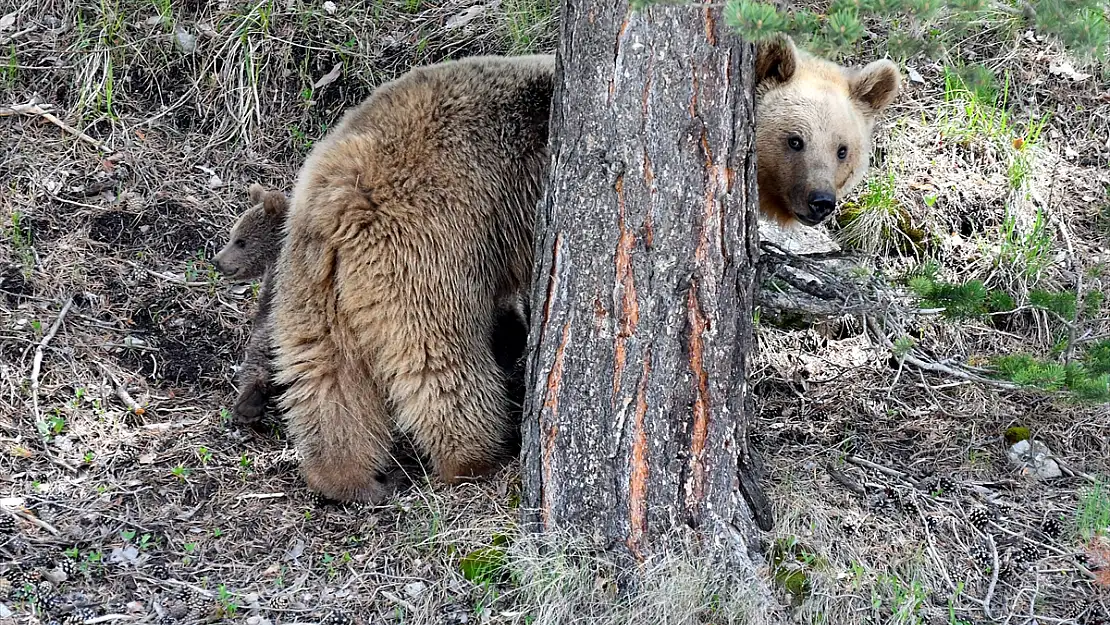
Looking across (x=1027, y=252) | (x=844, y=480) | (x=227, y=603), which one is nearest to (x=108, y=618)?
(x=227, y=603)

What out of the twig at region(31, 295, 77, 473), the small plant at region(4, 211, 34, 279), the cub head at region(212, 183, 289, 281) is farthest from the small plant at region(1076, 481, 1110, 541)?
the small plant at region(4, 211, 34, 279)

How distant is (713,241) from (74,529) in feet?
9.49

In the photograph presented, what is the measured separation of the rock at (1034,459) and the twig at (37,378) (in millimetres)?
4446

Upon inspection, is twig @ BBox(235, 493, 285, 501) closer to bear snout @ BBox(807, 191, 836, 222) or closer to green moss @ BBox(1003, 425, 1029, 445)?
bear snout @ BBox(807, 191, 836, 222)

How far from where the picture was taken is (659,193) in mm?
3654

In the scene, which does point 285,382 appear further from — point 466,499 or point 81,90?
point 81,90

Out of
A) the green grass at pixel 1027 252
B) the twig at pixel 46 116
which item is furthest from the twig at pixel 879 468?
the twig at pixel 46 116

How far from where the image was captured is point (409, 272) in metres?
4.49

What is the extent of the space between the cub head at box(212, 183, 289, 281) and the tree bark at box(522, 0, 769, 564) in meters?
1.98

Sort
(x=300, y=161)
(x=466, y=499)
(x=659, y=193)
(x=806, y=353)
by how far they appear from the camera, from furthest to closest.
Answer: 1. (x=300, y=161)
2. (x=806, y=353)
3. (x=466, y=499)
4. (x=659, y=193)

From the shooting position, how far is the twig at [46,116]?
6379mm

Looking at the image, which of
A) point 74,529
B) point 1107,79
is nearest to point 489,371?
point 74,529

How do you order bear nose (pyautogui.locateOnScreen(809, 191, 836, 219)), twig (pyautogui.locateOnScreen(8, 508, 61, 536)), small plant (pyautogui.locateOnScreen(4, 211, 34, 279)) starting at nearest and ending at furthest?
→ 1. twig (pyautogui.locateOnScreen(8, 508, 61, 536))
2. bear nose (pyautogui.locateOnScreen(809, 191, 836, 219))
3. small plant (pyautogui.locateOnScreen(4, 211, 34, 279))

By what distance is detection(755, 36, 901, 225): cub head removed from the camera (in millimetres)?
4660
